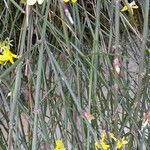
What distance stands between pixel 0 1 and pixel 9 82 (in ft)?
0.67

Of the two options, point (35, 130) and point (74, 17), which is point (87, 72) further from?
point (35, 130)

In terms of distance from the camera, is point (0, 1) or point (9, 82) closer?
point (9, 82)

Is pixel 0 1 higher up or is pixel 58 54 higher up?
pixel 0 1

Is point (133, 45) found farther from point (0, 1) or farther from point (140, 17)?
point (0, 1)

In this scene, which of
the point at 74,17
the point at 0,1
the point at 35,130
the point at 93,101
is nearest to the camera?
the point at 35,130

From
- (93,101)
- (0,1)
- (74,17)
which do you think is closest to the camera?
(93,101)

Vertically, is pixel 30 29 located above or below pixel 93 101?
above

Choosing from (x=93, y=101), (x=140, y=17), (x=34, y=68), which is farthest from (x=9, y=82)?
(x=140, y=17)

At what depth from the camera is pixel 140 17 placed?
82cm

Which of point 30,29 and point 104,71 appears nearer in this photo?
point 30,29

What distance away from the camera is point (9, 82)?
0.66 metres

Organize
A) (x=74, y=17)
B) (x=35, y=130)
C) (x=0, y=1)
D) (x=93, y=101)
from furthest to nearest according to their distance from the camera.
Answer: (x=0, y=1) < (x=74, y=17) < (x=93, y=101) < (x=35, y=130)

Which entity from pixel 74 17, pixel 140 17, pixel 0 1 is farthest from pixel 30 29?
pixel 140 17

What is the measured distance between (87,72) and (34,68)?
0.12 metres
